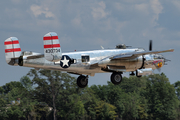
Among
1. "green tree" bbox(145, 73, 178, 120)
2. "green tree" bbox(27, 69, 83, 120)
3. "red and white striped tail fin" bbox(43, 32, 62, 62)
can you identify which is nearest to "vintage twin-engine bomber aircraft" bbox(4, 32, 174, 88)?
"red and white striped tail fin" bbox(43, 32, 62, 62)

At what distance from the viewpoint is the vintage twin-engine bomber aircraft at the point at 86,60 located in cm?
3025

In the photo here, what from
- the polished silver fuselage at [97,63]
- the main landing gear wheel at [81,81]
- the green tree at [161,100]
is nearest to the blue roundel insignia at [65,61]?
the polished silver fuselage at [97,63]

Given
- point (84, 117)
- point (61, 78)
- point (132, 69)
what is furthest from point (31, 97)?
point (132, 69)

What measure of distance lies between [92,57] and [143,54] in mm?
4867

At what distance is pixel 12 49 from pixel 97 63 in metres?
8.06

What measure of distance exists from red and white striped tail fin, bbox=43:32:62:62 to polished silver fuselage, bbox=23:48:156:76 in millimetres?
2484

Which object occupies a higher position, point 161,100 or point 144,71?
point 144,71

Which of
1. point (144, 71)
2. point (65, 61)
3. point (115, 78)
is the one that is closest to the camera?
point (65, 61)

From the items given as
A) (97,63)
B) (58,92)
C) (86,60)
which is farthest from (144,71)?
(58,92)

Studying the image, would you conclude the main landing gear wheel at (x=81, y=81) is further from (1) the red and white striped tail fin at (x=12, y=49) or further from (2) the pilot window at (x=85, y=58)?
(1) the red and white striped tail fin at (x=12, y=49)

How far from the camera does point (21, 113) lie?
105 m

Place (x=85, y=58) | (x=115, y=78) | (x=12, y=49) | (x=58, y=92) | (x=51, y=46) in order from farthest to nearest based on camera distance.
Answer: (x=58, y=92) < (x=115, y=78) < (x=85, y=58) < (x=12, y=49) < (x=51, y=46)

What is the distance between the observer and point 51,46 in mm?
29797

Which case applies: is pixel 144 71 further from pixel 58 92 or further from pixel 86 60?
pixel 58 92
